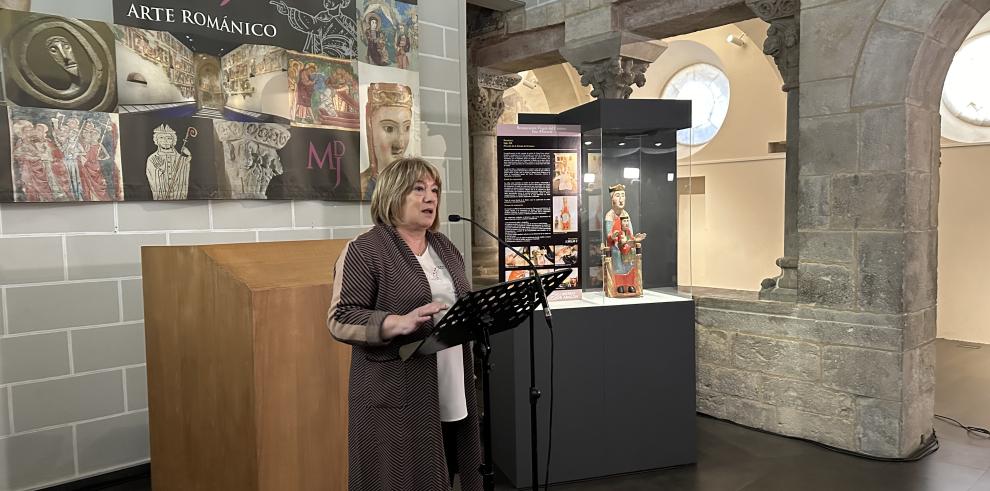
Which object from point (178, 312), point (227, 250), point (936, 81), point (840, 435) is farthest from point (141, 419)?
point (936, 81)

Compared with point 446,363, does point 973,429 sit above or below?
below

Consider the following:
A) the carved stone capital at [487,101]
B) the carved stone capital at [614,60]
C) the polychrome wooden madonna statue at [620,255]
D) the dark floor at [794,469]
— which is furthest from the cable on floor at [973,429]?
the carved stone capital at [487,101]

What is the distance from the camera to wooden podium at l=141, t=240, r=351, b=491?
2146mm

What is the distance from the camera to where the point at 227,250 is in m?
2.39

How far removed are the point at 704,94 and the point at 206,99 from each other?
7.94 metres

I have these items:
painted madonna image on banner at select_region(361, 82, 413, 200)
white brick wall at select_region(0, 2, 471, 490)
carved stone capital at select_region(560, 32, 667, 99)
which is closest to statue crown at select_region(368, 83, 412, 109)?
painted madonna image on banner at select_region(361, 82, 413, 200)

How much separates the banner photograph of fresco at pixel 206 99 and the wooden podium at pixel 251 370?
897mm

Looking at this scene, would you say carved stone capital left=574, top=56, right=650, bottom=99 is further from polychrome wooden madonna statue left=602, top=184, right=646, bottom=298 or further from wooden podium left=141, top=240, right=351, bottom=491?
wooden podium left=141, top=240, right=351, bottom=491

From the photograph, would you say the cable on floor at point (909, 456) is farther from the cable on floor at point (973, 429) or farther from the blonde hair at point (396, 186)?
the blonde hair at point (396, 186)

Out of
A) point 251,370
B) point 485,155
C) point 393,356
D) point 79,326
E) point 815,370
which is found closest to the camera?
point 393,356

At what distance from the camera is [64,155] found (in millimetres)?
3092

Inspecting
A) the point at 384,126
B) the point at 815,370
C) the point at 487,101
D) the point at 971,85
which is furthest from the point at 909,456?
the point at 487,101

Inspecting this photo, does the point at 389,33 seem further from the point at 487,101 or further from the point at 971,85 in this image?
the point at 971,85

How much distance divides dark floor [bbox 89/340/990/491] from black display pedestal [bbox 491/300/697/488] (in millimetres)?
128
